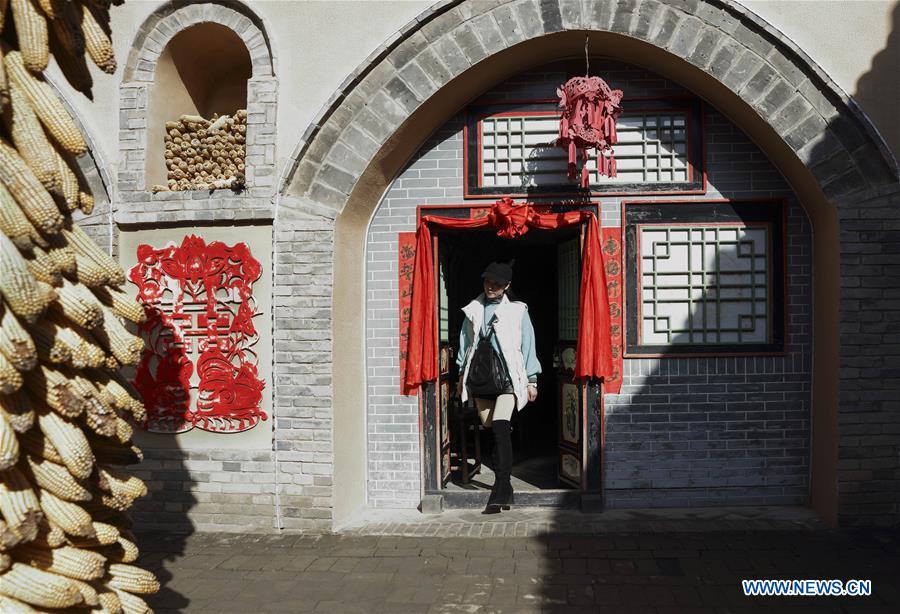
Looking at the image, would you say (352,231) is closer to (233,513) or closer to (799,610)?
(233,513)

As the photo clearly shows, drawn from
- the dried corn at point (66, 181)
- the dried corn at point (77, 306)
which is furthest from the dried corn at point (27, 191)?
the dried corn at point (77, 306)

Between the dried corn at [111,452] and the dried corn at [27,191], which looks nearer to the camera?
the dried corn at [27,191]

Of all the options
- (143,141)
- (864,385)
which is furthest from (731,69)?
(143,141)

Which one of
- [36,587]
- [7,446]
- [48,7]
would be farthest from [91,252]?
[36,587]

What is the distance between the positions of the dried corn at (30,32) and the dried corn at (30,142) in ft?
0.45

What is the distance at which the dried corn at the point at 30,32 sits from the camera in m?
2.94

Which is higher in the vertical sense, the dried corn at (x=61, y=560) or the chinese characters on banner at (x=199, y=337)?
Result: the chinese characters on banner at (x=199, y=337)

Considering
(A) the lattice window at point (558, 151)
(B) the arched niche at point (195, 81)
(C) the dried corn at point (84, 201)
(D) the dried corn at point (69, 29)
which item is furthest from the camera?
(A) the lattice window at point (558, 151)

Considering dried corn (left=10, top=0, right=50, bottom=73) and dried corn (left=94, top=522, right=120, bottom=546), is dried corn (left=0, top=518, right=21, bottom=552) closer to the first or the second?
dried corn (left=94, top=522, right=120, bottom=546)

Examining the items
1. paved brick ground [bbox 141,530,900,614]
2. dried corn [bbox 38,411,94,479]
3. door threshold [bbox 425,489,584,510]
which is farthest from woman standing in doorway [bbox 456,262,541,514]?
dried corn [bbox 38,411,94,479]

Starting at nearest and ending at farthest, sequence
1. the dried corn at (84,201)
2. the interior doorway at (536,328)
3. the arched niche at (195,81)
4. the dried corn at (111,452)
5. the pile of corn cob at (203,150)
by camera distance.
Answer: the dried corn at (84,201) → the dried corn at (111,452) → the arched niche at (195,81) → the pile of corn cob at (203,150) → the interior doorway at (536,328)

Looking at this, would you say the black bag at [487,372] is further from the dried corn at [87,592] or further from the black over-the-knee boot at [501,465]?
the dried corn at [87,592]

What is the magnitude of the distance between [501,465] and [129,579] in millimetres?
3591

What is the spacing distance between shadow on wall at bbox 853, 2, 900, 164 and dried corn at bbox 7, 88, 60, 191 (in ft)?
18.0
